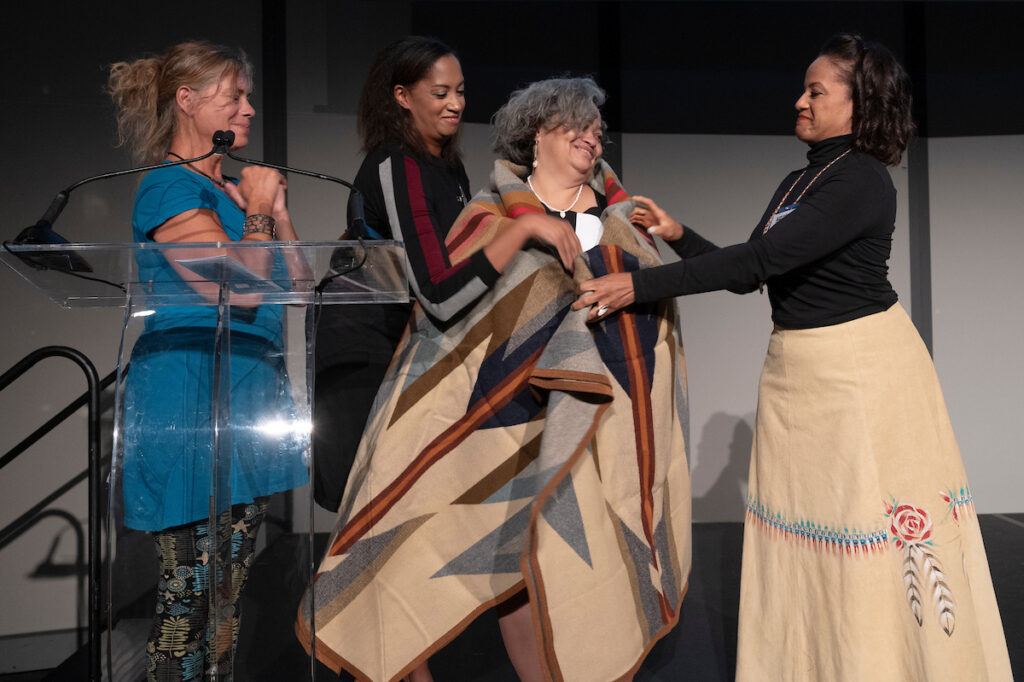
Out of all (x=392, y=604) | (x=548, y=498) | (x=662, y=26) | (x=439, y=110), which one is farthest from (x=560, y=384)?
(x=662, y=26)

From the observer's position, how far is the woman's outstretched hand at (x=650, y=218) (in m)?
1.97

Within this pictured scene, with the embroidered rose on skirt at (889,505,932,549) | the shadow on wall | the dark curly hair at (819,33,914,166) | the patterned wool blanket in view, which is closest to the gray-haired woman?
the patterned wool blanket

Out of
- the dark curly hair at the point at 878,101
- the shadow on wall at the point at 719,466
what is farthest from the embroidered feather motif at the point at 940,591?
the shadow on wall at the point at 719,466

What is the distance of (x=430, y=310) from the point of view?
71.0 inches

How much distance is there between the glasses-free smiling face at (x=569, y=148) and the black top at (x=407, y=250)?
25 centimetres

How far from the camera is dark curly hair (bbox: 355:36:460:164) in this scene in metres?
2.01

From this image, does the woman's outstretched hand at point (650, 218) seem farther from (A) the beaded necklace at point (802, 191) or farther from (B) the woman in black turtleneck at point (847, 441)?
(A) the beaded necklace at point (802, 191)

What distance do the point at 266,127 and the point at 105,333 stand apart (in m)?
1.19

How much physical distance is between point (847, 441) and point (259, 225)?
1.35 metres

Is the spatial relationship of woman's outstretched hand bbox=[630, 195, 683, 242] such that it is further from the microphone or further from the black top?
the microphone

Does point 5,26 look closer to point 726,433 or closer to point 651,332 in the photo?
point 651,332

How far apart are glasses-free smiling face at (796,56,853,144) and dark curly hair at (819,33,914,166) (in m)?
0.02

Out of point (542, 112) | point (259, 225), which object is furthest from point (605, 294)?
point (259, 225)

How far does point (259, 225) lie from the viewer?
143cm
